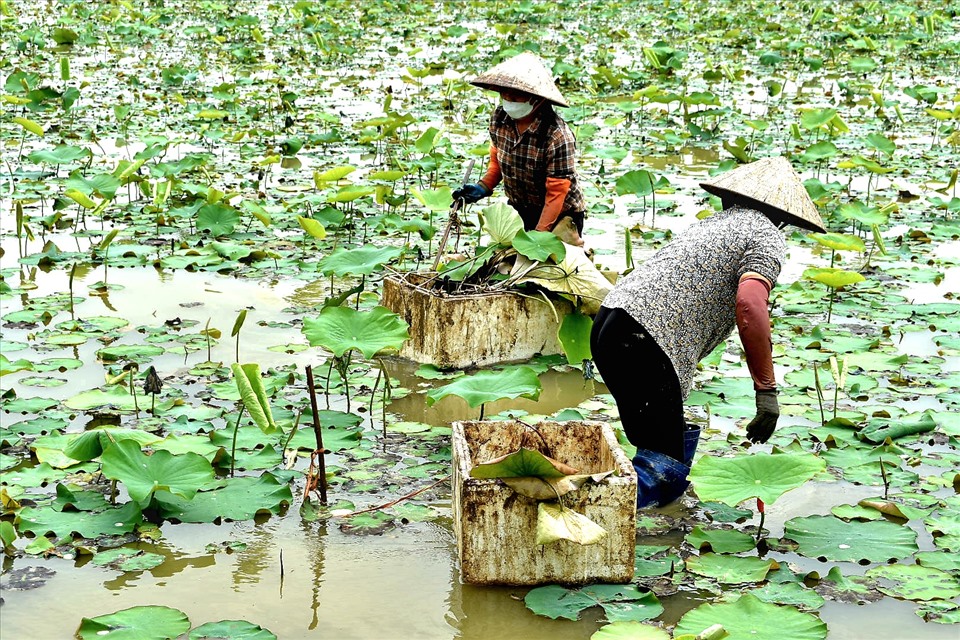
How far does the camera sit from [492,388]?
3629 mm

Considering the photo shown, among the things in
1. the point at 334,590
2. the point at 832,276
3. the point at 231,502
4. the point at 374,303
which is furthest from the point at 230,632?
the point at 832,276

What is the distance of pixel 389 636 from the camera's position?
2951 mm

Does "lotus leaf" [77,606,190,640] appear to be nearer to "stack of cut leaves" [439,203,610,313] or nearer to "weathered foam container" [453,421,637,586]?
"weathered foam container" [453,421,637,586]

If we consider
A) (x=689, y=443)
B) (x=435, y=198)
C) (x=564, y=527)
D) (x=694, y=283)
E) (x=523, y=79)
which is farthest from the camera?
(x=435, y=198)

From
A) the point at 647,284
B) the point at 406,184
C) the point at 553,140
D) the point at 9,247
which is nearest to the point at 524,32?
the point at 406,184

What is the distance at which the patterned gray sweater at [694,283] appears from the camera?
3.34 metres

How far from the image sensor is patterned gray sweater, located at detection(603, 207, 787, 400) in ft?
10.9

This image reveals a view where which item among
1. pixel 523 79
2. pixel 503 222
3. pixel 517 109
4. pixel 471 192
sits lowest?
pixel 503 222

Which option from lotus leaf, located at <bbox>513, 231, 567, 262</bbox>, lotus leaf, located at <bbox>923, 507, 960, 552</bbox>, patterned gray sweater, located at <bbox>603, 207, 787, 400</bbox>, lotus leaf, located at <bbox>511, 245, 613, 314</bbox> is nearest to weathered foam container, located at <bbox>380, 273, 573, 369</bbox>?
lotus leaf, located at <bbox>511, 245, 613, 314</bbox>

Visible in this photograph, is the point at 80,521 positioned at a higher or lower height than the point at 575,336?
lower

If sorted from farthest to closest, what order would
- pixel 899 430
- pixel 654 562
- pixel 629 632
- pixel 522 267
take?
pixel 522 267
pixel 899 430
pixel 654 562
pixel 629 632

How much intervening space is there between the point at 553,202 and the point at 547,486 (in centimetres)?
200

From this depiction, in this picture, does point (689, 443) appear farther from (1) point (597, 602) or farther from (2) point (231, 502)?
(2) point (231, 502)

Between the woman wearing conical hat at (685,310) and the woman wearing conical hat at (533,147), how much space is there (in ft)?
4.25
